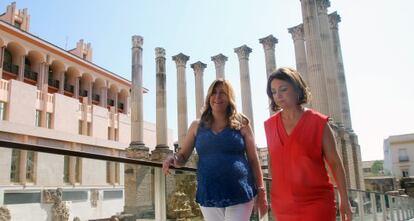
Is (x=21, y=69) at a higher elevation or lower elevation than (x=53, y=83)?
higher

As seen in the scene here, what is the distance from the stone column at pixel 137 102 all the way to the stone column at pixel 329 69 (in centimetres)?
1332

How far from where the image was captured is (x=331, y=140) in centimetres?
250

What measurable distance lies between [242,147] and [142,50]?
25420 millimetres

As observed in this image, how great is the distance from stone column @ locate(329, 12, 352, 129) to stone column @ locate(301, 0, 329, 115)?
182 inches

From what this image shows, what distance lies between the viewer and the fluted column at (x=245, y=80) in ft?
90.7

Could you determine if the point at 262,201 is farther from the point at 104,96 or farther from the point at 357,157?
the point at 104,96

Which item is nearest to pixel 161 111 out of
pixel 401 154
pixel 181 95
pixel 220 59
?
pixel 181 95

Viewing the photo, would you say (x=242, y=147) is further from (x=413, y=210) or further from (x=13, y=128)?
(x=13, y=128)

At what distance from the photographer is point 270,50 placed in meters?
26.7

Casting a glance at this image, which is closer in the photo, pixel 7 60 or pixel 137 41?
pixel 137 41

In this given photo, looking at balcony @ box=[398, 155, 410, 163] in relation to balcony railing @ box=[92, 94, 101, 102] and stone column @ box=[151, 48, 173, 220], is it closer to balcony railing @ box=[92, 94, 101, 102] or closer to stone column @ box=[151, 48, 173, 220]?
stone column @ box=[151, 48, 173, 220]

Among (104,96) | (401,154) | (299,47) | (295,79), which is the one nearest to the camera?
(295,79)

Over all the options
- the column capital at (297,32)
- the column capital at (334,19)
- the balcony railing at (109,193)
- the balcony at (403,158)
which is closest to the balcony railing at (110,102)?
the column capital at (297,32)

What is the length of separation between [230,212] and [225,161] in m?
0.41
